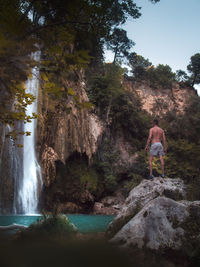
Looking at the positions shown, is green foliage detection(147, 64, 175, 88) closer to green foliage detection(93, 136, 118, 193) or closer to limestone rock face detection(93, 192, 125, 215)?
green foliage detection(93, 136, 118, 193)

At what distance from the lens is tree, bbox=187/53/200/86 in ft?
107

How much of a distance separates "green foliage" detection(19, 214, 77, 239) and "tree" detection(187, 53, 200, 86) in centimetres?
3347

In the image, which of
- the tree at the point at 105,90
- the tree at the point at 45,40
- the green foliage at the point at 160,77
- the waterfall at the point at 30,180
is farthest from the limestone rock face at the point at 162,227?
the green foliage at the point at 160,77

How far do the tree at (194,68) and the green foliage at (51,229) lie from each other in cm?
3347

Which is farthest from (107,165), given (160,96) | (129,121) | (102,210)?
(160,96)

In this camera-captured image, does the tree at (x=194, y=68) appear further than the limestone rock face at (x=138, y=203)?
Yes

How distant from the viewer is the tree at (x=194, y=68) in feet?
107

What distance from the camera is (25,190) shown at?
13.9 m

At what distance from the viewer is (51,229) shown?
434 cm

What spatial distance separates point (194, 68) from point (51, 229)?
113 ft

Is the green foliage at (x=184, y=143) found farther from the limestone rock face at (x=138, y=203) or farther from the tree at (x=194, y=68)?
the limestone rock face at (x=138, y=203)

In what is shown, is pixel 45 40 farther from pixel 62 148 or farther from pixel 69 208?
pixel 69 208

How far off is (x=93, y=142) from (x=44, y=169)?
6.23 m

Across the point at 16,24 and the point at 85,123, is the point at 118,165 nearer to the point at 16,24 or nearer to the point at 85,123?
the point at 85,123
